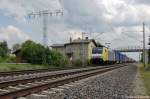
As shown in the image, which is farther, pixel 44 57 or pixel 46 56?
pixel 46 56

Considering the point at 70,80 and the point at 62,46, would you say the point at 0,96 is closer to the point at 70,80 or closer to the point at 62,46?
the point at 70,80

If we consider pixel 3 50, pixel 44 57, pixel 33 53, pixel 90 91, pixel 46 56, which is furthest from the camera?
pixel 3 50

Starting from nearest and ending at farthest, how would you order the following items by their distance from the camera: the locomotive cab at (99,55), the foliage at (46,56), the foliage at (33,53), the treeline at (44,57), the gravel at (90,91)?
the gravel at (90,91)
the treeline at (44,57)
the foliage at (46,56)
the foliage at (33,53)
the locomotive cab at (99,55)

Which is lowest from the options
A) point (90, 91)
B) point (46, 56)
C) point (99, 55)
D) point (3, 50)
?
point (90, 91)

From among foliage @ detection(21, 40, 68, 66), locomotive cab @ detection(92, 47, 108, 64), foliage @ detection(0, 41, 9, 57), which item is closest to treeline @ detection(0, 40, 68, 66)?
foliage @ detection(21, 40, 68, 66)

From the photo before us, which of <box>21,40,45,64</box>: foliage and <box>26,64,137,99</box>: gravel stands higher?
<box>21,40,45,64</box>: foliage

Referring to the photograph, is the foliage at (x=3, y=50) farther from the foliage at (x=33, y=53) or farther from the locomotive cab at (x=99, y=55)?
the locomotive cab at (x=99, y=55)

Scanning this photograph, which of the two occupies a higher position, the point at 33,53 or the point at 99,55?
the point at 33,53

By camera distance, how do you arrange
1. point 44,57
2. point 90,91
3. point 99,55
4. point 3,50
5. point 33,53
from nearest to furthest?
1. point 90,91
2. point 44,57
3. point 33,53
4. point 99,55
5. point 3,50

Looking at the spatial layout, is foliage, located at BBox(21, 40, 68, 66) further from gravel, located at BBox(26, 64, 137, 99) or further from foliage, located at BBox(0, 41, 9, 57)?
gravel, located at BBox(26, 64, 137, 99)

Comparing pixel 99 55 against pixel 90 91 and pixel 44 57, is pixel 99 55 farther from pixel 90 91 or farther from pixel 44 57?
pixel 90 91

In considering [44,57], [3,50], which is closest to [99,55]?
[44,57]

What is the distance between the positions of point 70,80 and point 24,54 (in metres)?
42.5

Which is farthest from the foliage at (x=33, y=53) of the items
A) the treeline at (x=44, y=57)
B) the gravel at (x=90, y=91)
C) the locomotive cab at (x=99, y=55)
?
the gravel at (x=90, y=91)
